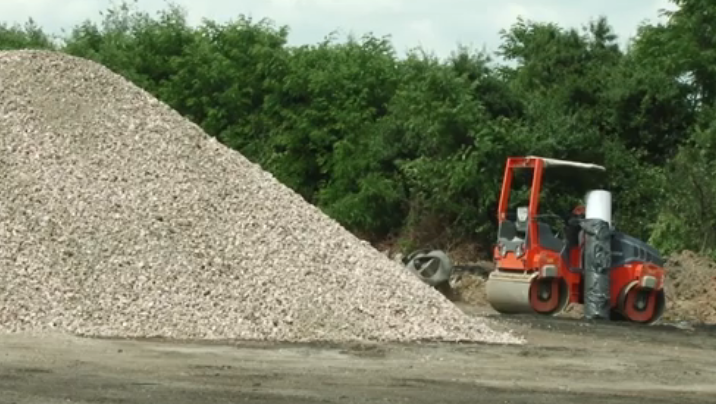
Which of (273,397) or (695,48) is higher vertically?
(695,48)

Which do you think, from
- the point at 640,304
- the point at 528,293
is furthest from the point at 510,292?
the point at 640,304

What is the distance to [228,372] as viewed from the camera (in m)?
12.8

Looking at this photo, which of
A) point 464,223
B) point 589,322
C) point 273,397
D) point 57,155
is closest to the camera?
point 273,397

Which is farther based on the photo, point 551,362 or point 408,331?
point 408,331

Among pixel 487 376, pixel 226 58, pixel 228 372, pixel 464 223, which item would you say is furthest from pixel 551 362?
pixel 226 58

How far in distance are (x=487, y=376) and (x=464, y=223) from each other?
1605cm

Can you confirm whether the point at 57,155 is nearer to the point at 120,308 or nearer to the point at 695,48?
the point at 120,308

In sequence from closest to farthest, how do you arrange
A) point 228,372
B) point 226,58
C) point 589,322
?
point 228,372 → point 589,322 → point 226,58

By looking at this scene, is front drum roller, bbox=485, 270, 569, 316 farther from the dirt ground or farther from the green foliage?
the green foliage

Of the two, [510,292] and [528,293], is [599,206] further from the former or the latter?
[510,292]

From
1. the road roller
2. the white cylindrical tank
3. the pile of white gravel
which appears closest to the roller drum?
the road roller

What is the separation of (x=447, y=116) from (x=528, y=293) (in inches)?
376

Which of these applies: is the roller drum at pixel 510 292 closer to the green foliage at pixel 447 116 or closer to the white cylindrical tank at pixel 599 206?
the white cylindrical tank at pixel 599 206

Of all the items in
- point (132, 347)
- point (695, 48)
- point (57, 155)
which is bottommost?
point (132, 347)
